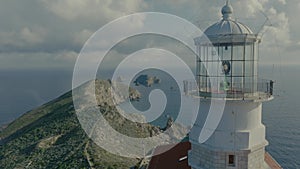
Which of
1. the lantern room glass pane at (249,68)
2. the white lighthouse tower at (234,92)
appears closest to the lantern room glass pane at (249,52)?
the white lighthouse tower at (234,92)

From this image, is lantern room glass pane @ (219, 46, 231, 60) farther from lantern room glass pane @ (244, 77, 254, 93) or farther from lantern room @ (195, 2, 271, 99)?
lantern room glass pane @ (244, 77, 254, 93)

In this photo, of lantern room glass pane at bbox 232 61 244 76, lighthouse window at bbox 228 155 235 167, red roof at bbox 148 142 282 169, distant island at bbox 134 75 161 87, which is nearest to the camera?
lantern room glass pane at bbox 232 61 244 76

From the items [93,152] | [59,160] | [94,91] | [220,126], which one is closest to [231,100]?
[220,126]

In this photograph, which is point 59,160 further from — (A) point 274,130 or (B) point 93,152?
(A) point 274,130

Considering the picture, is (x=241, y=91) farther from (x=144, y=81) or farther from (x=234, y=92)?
(x=144, y=81)

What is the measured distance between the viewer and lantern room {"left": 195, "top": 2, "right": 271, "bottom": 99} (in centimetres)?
909

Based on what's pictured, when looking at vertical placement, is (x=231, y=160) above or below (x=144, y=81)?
below

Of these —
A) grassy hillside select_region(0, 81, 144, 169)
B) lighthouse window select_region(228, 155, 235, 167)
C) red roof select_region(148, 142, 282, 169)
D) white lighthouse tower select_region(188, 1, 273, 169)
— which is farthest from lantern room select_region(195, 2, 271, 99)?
grassy hillside select_region(0, 81, 144, 169)

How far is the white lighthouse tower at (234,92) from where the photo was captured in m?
9.10

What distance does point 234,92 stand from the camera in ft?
30.0

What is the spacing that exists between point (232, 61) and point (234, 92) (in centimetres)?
97

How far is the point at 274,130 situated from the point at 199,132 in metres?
53.4

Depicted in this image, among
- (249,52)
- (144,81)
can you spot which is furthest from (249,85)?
(144,81)

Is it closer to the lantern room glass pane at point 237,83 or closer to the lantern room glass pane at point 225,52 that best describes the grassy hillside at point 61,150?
the lantern room glass pane at point 237,83
